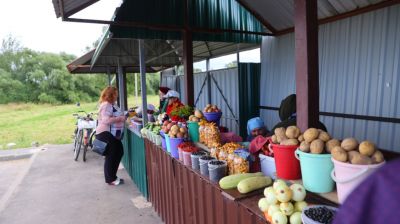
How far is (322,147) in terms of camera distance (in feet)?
5.46

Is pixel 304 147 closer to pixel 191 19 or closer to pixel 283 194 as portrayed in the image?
pixel 283 194

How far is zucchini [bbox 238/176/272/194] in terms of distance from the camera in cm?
196

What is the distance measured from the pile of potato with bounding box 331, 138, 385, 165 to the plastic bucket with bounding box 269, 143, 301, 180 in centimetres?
36

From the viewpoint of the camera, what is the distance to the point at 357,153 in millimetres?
1444

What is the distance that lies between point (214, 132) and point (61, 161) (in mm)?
6407

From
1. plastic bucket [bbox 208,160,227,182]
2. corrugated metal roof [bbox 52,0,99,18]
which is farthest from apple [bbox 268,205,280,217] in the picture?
corrugated metal roof [bbox 52,0,99,18]

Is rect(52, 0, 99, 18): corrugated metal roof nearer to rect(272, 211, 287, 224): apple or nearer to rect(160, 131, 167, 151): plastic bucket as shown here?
rect(160, 131, 167, 151): plastic bucket

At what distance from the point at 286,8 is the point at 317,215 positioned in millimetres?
4903

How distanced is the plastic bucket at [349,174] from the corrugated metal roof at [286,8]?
3996 millimetres

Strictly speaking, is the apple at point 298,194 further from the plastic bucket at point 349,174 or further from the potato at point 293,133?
the potato at point 293,133

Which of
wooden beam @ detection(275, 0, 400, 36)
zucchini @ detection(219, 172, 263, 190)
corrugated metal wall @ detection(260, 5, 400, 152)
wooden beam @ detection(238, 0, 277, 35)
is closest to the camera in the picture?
zucchini @ detection(219, 172, 263, 190)

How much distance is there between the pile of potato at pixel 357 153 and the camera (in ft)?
4.60

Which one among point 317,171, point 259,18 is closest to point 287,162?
point 317,171

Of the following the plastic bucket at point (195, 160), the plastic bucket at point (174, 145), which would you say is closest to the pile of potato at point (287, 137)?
the plastic bucket at point (195, 160)
